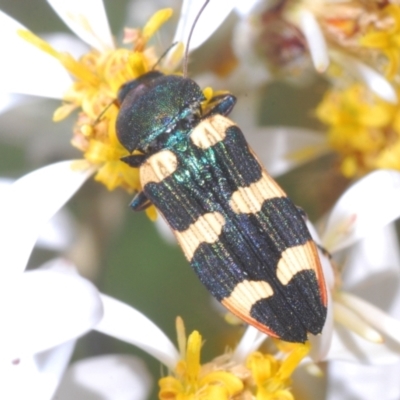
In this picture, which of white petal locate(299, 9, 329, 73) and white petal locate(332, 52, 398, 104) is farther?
white petal locate(332, 52, 398, 104)

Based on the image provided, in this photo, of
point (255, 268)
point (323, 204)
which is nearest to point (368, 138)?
point (323, 204)

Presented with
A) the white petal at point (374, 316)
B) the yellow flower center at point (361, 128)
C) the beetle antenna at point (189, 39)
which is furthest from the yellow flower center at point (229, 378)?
the yellow flower center at point (361, 128)

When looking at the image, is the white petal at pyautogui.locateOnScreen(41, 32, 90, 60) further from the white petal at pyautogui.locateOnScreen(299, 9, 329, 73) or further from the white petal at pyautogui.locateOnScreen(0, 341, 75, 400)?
the white petal at pyautogui.locateOnScreen(0, 341, 75, 400)

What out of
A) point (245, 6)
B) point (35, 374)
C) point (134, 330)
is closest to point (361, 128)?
point (245, 6)

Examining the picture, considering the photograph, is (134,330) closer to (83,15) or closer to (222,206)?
(222,206)

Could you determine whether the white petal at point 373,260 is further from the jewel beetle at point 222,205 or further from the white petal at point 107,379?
the white petal at point 107,379

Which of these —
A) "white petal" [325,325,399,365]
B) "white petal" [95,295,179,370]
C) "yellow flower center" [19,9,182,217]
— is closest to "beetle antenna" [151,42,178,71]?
"yellow flower center" [19,9,182,217]
